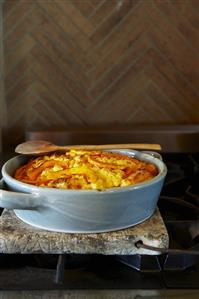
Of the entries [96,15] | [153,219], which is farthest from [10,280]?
[96,15]

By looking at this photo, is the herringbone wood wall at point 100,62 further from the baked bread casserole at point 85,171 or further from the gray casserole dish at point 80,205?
the gray casserole dish at point 80,205

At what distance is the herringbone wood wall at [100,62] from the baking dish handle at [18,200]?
17.7 inches

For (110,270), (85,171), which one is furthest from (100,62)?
(110,270)

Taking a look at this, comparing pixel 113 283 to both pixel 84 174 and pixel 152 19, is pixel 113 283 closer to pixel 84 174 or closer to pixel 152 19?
pixel 84 174

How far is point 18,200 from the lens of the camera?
1.61 ft

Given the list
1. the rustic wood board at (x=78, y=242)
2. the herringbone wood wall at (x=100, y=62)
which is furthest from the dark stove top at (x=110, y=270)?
the herringbone wood wall at (x=100, y=62)

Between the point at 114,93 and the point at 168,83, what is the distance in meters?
0.13

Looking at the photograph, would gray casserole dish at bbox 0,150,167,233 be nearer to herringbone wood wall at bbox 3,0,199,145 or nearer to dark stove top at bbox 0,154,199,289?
dark stove top at bbox 0,154,199,289

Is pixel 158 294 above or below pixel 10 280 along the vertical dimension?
below

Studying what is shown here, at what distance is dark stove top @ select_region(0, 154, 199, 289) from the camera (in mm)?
487

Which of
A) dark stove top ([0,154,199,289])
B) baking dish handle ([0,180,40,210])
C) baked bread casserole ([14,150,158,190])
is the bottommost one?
dark stove top ([0,154,199,289])

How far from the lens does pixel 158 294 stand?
472 millimetres

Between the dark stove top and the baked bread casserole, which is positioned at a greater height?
the baked bread casserole

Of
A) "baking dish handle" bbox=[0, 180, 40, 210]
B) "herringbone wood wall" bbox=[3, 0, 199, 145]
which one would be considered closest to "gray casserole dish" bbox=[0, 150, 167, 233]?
"baking dish handle" bbox=[0, 180, 40, 210]
